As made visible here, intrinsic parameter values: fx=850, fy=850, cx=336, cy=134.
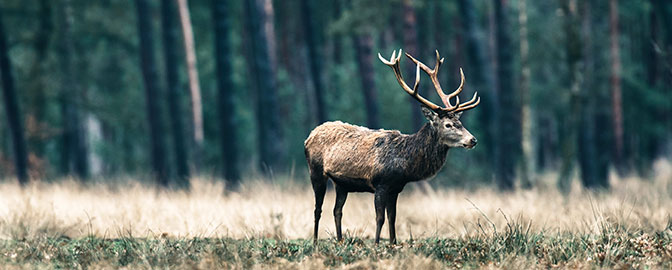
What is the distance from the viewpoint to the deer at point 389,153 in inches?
355

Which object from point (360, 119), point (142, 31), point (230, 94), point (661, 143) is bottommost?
point (661, 143)

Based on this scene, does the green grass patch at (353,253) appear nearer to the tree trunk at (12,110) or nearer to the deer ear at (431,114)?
the deer ear at (431,114)

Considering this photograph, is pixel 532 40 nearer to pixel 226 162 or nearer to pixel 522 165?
pixel 522 165

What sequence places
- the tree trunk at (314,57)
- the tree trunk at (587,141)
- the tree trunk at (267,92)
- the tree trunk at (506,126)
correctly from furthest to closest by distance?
the tree trunk at (314,57) < the tree trunk at (267,92) < the tree trunk at (506,126) < the tree trunk at (587,141)

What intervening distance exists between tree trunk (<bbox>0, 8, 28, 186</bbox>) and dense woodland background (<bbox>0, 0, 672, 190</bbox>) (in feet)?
0.13

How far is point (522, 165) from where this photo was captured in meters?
20.0

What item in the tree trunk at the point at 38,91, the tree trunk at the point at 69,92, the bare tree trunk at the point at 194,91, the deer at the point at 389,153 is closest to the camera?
the deer at the point at 389,153

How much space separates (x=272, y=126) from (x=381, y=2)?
4.15m

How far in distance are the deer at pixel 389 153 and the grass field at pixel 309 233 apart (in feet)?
2.03

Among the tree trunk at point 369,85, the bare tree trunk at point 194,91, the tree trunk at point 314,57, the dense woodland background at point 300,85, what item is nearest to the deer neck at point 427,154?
the dense woodland background at point 300,85

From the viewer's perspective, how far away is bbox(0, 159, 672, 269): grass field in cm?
866

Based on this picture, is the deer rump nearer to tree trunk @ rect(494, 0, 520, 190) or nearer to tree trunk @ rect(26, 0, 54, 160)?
tree trunk @ rect(494, 0, 520, 190)

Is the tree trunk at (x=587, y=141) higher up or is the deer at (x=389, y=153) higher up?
the deer at (x=389, y=153)

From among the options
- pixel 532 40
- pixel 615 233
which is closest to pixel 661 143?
pixel 532 40
